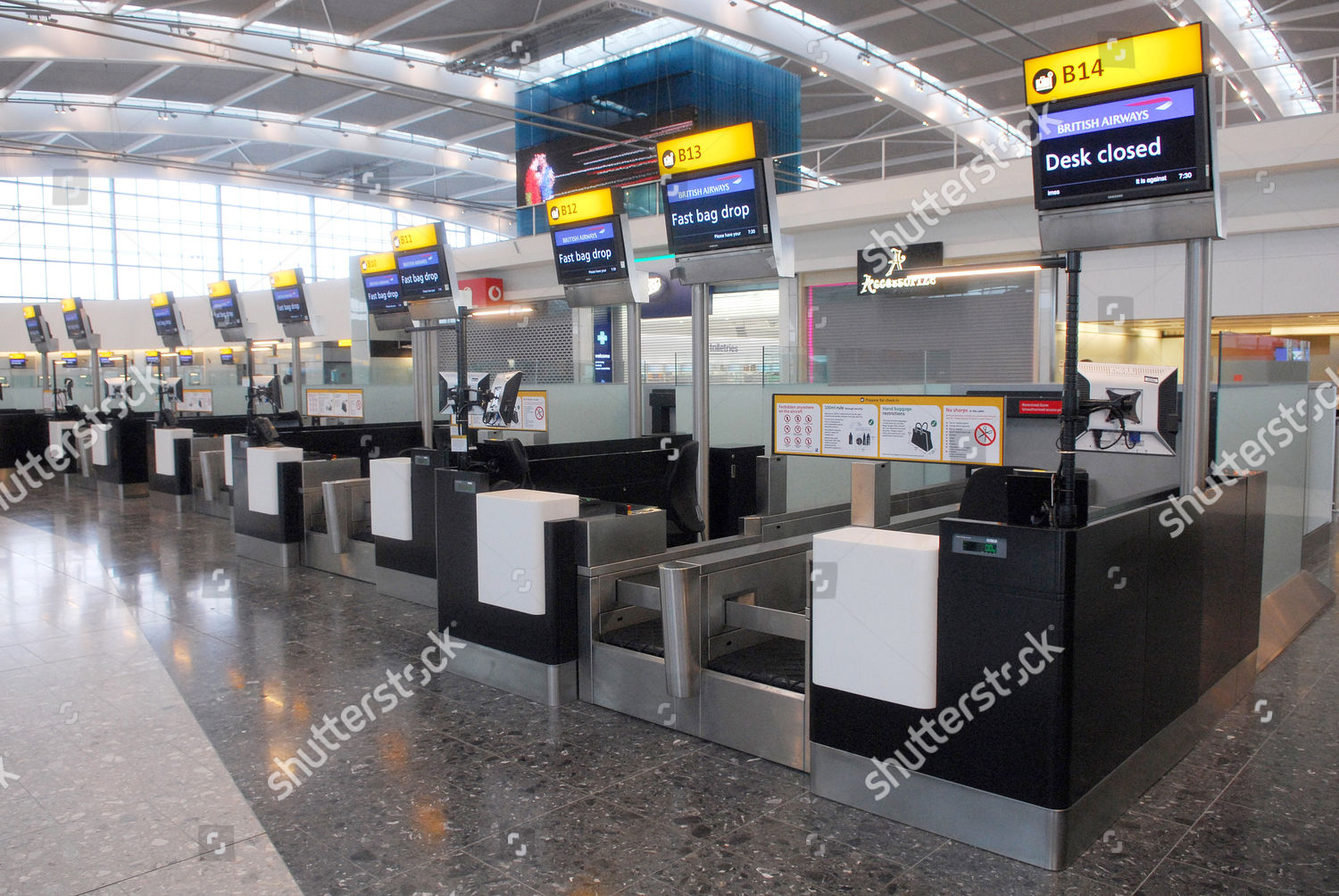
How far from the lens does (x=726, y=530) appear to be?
22.0 ft

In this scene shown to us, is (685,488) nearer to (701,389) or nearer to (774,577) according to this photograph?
(701,389)

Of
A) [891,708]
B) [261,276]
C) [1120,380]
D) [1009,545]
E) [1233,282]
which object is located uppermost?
[261,276]

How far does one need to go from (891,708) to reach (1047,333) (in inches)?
328

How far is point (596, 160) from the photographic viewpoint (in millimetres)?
15477

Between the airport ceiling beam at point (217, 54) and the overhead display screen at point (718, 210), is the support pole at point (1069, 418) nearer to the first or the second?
the overhead display screen at point (718, 210)

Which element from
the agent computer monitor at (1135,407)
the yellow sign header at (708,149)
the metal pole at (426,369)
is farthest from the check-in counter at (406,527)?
the agent computer monitor at (1135,407)

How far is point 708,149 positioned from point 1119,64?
2.13 metres

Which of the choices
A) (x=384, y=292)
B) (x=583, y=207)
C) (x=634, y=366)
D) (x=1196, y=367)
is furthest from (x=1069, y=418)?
(x=384, y=292)

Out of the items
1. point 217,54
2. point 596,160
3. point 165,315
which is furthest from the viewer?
point 596,160

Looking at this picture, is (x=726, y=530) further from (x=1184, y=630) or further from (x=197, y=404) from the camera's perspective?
(x=197, y=404)

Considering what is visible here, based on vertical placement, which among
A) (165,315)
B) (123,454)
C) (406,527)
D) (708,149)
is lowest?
(406,527)

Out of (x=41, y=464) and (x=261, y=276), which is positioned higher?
(x=261, y=276)

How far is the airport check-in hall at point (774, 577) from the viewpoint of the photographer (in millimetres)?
2695

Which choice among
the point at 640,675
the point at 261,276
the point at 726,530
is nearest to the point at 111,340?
the point at 261,276
